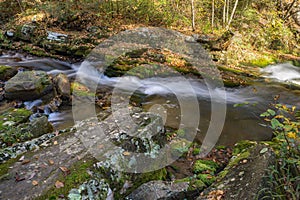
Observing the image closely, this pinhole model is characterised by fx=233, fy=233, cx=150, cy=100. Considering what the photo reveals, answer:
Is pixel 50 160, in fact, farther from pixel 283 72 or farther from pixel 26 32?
pixel 26 32

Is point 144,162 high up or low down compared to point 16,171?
down

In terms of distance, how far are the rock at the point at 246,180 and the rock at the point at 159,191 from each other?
356 millimetres

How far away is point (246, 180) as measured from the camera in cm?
299

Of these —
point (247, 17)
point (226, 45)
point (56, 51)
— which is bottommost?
point (56, 51)

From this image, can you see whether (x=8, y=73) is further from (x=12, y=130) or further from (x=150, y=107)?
(x=150, y=107)

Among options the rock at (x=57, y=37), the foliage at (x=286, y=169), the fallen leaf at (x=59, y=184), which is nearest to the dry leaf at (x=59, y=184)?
the fallen leaf at (x=59, y=184)

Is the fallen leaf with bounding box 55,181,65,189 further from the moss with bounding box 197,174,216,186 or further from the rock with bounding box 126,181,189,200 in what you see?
the moss with bounding box 197,174,216,186

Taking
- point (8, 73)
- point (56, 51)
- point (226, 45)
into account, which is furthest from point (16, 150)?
point (226, 45)

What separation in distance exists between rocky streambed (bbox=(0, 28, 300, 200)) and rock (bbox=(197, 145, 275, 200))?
0.07 feet

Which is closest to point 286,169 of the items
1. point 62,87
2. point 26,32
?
point 62,87

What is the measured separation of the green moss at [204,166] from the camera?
4.27 m

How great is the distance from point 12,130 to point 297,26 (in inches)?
706

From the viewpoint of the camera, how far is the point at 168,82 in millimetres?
9164

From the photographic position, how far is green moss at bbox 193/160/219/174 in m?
4.27
